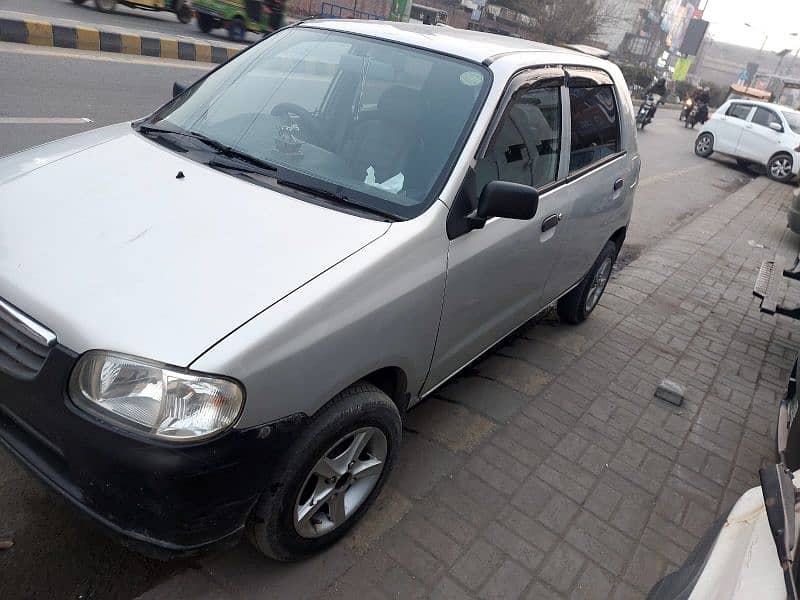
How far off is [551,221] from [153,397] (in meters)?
2.29

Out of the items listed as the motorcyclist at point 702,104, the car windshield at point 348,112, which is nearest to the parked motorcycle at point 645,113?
the motorcyclist at point 702,104

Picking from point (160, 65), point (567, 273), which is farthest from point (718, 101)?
point (567, 273)

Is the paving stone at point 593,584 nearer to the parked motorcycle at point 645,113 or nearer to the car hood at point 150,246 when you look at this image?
the car hood at point 150,246

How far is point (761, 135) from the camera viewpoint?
15.8 meters

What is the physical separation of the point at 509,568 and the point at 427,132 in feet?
6.10

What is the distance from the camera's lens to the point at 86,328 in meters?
1.82

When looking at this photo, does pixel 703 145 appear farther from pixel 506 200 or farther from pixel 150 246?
pixel 150 246

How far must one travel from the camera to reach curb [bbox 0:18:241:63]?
11.0m

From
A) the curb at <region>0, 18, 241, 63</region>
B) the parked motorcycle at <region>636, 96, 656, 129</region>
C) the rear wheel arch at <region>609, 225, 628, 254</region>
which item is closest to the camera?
the rear wheel arch at <region>609, 225, 628, 254</region>

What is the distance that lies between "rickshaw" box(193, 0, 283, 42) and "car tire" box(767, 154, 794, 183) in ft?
44.5

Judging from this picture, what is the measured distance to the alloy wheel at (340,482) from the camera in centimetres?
227

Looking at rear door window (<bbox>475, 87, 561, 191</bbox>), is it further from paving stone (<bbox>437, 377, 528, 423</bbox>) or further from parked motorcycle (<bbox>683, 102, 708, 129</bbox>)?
parked motorcycle (<bbox>683, 102, 708, 129</bbox>)

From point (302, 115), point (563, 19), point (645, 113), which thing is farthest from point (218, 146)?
point (563, 19)

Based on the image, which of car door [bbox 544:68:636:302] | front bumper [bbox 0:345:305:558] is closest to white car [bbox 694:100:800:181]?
car door [bbox 544:68:636:302]
